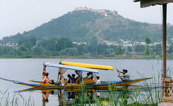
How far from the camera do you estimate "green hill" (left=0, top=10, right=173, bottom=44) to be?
414 feet

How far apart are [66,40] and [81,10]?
2157 inches

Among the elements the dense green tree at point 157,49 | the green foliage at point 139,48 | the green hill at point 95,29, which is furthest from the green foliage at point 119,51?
the green hill at point 95,29

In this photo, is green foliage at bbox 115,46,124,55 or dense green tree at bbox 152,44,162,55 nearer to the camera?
dense green tree at bbox 152,44,162,55

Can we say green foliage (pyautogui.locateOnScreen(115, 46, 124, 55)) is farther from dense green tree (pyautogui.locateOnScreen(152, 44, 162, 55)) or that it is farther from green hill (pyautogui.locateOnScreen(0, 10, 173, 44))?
green hill (pyautogui.locateOnScreen(0, 10, 173, 44))

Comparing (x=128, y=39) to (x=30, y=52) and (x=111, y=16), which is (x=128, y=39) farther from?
(x=30, y=52)

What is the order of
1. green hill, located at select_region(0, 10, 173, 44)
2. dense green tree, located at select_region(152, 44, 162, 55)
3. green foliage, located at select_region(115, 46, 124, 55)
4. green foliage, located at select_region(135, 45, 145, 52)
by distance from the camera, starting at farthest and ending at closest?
green hill, located at select_region(0, 10, 173, 44) → green foliage, located at select_region(135, 45, 145, 52) → green foliage, located at select_region(115, 46, 124, 55) → dense green tree, located at select_region(152, 44, 162, 55)

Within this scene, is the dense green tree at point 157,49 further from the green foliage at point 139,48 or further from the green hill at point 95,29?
the green hill at point 95,29

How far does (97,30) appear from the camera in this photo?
13475 centimetres

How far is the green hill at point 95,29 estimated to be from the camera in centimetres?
12619

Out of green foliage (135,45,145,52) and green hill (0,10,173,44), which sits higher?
green hill (0,10,173,44)

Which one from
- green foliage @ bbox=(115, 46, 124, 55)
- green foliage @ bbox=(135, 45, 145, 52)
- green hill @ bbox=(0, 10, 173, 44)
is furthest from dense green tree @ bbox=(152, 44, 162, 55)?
green hill @ bbox=(0, 10, 173, 44)

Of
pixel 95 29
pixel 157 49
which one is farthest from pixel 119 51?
pixel 95 29

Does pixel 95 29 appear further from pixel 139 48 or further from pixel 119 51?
pixel 119 51

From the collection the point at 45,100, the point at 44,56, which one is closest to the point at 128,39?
the point at 44,56
